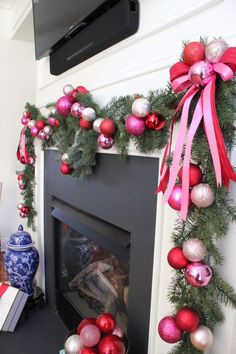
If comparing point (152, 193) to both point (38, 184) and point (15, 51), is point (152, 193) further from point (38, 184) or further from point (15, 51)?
point (15, 51)

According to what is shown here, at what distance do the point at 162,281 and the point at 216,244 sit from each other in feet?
0.89

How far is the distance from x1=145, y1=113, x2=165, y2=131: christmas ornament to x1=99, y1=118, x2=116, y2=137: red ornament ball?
18 centimetres

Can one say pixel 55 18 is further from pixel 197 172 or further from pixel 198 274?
pixel 198 274

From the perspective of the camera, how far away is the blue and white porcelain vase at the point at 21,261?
68.3 inches

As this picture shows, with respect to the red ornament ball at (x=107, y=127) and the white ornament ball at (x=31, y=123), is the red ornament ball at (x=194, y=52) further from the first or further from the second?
the white ornament ball at (x=31, y=123)

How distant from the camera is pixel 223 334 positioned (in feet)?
2.47

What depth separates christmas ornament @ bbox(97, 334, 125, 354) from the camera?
90 centimetres

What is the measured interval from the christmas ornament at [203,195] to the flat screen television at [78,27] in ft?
2.07

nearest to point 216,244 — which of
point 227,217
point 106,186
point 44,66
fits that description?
point 227,217

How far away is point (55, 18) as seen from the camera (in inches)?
55.0

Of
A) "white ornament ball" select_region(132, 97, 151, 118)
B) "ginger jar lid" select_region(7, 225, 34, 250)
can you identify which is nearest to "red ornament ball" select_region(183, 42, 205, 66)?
"white ornament ball" select_region(132, 97, 151, 118)

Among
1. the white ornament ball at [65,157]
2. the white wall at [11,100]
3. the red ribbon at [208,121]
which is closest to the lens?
the red ribbon at [208,121]

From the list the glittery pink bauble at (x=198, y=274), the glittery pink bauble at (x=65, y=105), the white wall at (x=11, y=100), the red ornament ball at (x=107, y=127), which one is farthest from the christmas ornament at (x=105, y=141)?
the white wall at (x=11, y=100)

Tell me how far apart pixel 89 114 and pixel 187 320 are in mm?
752
